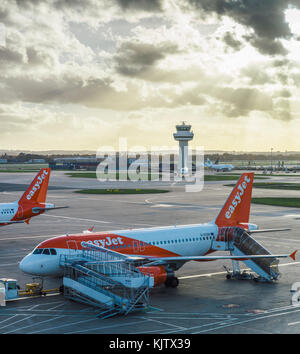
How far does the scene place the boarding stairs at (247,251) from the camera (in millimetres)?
39719

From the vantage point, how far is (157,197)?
113125mm

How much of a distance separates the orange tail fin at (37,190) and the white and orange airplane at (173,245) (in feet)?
71.9

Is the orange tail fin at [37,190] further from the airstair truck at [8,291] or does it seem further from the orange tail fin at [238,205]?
the airstair truck at [8,291]

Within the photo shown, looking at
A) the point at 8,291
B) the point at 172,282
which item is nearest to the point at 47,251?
the point at 8,291

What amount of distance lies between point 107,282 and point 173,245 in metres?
9.01

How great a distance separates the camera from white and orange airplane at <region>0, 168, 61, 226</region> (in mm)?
56938

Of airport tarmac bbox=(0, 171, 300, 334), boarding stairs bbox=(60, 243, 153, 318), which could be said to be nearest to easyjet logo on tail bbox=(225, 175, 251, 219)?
airport tarmac bbox=(0, 171, 300, 334)

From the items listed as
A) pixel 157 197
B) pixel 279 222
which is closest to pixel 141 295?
pixel 279 222

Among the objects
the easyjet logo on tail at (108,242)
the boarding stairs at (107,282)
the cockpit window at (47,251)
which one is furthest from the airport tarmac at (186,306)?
the easyjet logo on tail at (108,242)

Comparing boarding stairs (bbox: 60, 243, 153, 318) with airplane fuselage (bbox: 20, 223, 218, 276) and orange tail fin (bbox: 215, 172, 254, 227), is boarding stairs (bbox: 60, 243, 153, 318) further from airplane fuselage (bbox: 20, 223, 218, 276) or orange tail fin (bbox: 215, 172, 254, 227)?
orange tail fin (bbox: 215, 172, 254, 227)

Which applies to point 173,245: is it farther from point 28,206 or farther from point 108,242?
point 28,206
